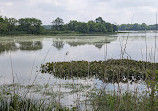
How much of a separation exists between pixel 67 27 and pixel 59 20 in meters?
8.48

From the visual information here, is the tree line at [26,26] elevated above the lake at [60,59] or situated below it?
above

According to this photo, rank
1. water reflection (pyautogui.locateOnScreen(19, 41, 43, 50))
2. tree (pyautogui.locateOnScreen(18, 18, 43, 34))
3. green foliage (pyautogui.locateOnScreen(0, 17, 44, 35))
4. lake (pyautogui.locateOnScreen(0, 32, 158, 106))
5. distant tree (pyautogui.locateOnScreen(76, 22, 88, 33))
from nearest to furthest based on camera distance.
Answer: lake (pyautogui.locateOnScreen(0, 32, 158, 106))
water reflection (pyautogui.locateOnScreen(19, 41, 43, 50))
green foliage (pyautogui.locateOnScreen(0, 17, 44, 35))
tree (pyautogui.locateOnScreen(18, 18, 43, 34))
distant tree (pyautogui.locateOnScreen(76, 22, 88, 33))

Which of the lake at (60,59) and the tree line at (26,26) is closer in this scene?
the lake at (60,59)

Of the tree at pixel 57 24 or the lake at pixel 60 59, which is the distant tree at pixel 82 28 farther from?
the lake at pixel 60 59

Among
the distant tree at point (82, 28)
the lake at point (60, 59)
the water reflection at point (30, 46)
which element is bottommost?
the lake at point (60, 59)

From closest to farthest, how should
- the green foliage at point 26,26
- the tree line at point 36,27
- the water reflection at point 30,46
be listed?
1. the water reflection at point 30,46
2. the tree line at point 36,27
3. the green foliage at point 26,26

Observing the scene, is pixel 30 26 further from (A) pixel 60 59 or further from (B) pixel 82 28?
(A) pixel 60 59

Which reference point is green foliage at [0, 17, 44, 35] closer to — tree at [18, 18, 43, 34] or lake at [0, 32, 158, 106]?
tree at [18, 18, 43, 34]

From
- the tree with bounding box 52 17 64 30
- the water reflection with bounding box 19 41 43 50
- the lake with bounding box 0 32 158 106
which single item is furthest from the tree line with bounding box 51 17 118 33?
the lake with bounding box 0 32 158 106

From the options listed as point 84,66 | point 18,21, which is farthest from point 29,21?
point 84,66

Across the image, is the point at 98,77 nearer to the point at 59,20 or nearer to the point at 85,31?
the point at 85,31

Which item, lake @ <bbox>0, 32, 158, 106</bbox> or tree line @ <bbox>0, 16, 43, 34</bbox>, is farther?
tree line @ <bbox>0, 16, 43, 34</bbox>

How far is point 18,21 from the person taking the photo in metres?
77.1

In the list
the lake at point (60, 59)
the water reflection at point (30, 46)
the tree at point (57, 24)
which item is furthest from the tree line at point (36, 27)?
the lake at point (60, 59)
